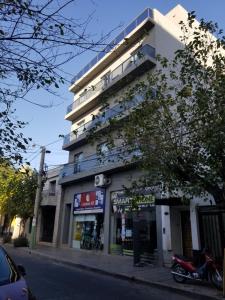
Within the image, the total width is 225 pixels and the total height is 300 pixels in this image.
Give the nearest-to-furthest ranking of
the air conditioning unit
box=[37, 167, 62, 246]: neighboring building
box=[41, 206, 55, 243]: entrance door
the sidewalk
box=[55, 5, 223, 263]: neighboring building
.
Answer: the sidewalk, box=[55, 5, 223, 263]: neighboring building, the air conditioning unit, box=[37, 167, 62, 246]: neighboring building, box=[41, 206, 55, 243]: entrance door

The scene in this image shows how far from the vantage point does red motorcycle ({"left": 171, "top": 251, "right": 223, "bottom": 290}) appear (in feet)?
31.8

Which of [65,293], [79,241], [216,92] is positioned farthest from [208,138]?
[79,241]

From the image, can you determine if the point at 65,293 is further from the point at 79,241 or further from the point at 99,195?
the point at 79,241

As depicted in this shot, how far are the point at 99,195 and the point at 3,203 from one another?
12465mm

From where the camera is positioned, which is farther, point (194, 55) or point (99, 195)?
point (99, 195)

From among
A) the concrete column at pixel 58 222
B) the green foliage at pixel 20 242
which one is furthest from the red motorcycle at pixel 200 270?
the green foliage at pixel 20 242

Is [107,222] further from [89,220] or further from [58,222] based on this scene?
[58,222]

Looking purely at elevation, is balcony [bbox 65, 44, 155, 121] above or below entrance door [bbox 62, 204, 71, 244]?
above

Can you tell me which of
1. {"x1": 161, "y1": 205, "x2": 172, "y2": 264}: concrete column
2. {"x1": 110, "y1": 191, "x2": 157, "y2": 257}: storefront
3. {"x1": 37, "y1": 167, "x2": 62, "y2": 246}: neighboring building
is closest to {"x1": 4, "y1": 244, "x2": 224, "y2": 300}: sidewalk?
{"x1": 161, "y1": 205, "x2": 172, "y2": 264}: concrete column

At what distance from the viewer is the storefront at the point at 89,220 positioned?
68.4ft

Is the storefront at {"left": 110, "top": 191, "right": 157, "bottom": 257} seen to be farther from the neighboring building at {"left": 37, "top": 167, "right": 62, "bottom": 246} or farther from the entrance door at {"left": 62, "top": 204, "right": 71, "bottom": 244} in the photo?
the neighboring building at {"left": 37, "top": 167, "right": 62, "bottom": 246}

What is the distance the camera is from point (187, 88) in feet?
32.7

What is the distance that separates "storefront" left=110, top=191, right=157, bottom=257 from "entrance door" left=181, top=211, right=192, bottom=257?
4.90ft

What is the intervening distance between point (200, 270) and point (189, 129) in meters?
4.44
